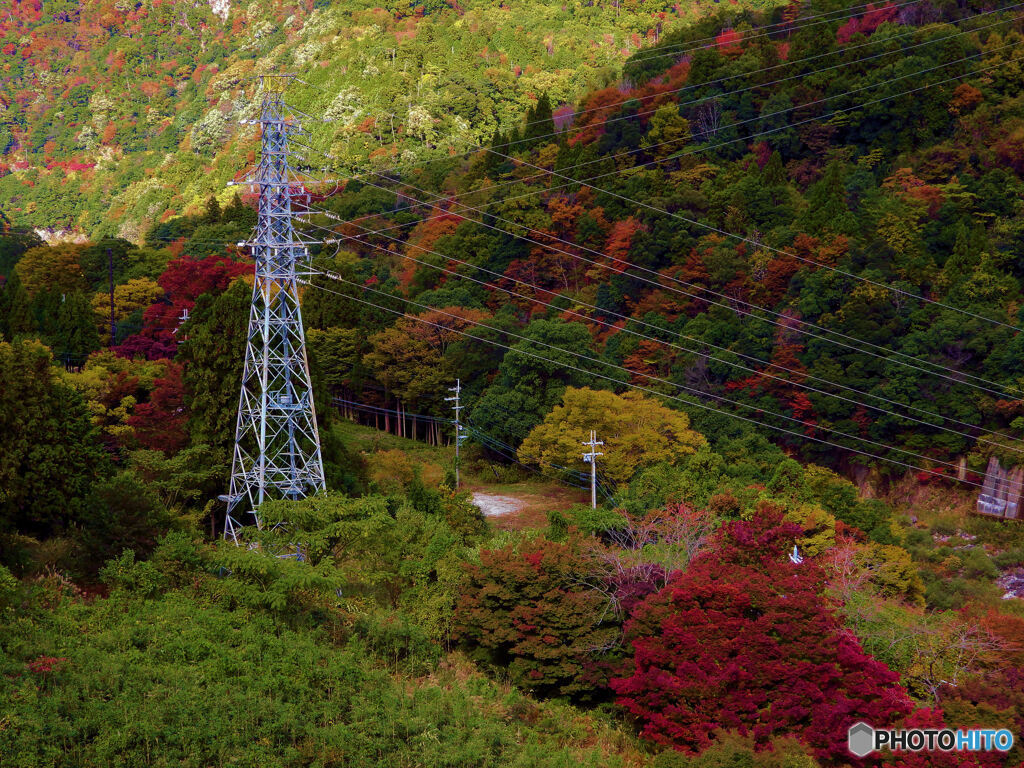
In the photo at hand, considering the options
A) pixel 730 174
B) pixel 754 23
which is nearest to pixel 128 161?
pixel 754 23

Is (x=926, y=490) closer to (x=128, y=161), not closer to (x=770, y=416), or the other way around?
(x=770, y=416)

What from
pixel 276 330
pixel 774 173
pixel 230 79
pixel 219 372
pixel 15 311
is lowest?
pixel 219 372

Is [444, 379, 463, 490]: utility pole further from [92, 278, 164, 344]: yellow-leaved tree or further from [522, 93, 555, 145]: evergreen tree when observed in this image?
[522, 93, 555, 145]: evergreen tree

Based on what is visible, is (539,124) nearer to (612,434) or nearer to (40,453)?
(612,434)

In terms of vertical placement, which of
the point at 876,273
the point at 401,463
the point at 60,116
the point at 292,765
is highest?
the point at 60,116

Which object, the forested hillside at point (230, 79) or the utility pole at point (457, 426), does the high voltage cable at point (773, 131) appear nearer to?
the utility pole at point (457, 426)

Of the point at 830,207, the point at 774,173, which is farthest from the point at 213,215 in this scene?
the point at 830,207
